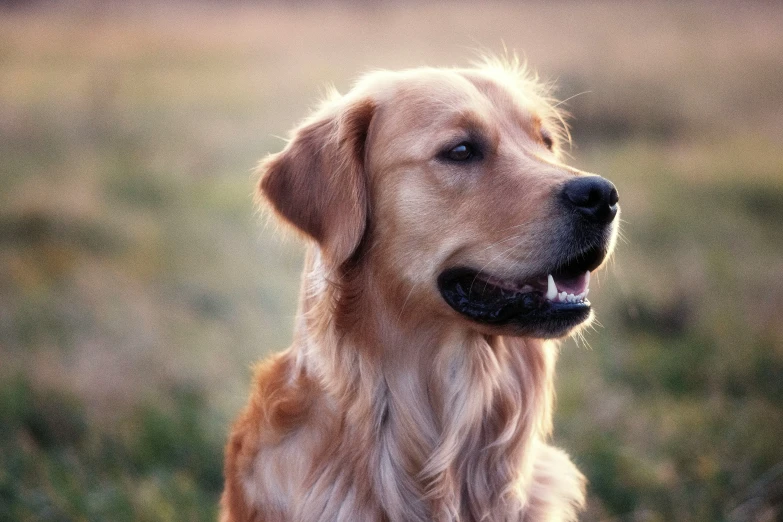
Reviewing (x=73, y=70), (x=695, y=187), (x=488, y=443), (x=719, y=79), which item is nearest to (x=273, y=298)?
(x=73, y=70)

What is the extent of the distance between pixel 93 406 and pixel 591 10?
253 inches

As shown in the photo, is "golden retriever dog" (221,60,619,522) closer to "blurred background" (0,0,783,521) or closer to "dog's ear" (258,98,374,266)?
"dog's ear" (258,98,374,266)

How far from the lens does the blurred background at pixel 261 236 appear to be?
402cm

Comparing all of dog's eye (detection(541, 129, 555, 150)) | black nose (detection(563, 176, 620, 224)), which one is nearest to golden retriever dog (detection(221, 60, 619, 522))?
black nose (detection(563, 176, 620, 224))

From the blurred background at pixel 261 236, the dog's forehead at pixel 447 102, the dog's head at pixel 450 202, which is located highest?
the dog's forehead at pixel 447 102

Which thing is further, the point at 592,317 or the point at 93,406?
the point at 93,406

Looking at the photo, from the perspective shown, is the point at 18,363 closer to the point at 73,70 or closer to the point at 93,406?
Result: the point at 93,406

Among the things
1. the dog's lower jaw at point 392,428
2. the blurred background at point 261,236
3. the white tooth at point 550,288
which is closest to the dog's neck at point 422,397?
the dog's lower jaw at point 392,428

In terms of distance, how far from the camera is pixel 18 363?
482 centimetres

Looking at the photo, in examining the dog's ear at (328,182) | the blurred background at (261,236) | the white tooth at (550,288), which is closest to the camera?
the white tooth at (550,288)

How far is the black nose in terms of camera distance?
8.16 feet

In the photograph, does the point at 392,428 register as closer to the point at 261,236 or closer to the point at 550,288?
the point at 550,288

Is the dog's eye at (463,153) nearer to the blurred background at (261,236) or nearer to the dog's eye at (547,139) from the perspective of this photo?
the dog's eye at (547,139)

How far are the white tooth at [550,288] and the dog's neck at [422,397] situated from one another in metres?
0.35
